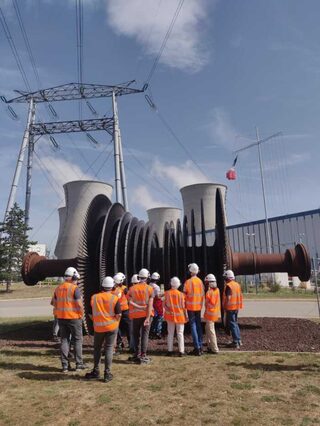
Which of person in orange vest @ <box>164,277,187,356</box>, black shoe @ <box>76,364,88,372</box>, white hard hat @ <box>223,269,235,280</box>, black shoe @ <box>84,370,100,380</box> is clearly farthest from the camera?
white hard hat @ <box>223,269,235,280</box>

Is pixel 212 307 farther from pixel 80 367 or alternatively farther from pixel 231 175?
pixel 231 175

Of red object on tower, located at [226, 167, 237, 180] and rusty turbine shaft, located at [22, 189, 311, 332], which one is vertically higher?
red object on tower, located at [226, 167, 237, 180]

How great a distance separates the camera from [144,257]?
10.5 meters

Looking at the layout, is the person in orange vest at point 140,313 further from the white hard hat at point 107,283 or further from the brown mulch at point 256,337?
the white hard hat at point 107,283

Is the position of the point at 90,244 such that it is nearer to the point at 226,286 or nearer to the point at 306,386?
the point at 226,286

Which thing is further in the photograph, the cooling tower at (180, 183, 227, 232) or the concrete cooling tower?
the concrete cooling tower

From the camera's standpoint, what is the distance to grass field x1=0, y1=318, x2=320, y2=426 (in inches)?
179

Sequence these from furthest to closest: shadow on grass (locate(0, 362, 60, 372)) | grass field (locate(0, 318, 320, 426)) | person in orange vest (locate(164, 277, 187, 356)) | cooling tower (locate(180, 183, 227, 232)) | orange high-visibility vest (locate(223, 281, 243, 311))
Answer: cooling tower (locate(180, 183, 227, 232))
orange high-visibility vest (locate(223, 281, 243, 311))
person in orange vest (locate(164, 277, 187, 356))
shadow on grass (locate(0, 362, 60, 372))
grass field (locate(0, 318, 320, 426))

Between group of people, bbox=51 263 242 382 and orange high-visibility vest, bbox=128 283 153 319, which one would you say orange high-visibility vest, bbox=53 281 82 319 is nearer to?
group of people, bbox=51 263 242 382

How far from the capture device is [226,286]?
8469 millimetres

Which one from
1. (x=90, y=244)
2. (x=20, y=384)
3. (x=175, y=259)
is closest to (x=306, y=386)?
(x=20, y=384)

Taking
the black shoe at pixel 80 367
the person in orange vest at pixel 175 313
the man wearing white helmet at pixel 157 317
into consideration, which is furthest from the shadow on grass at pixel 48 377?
the man wearing white helmet at pixel 157 317

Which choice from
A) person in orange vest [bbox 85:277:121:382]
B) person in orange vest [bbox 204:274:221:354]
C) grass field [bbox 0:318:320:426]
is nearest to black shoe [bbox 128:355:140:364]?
grass field [bbox 0:318:320:426]

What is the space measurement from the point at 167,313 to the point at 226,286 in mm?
1466
